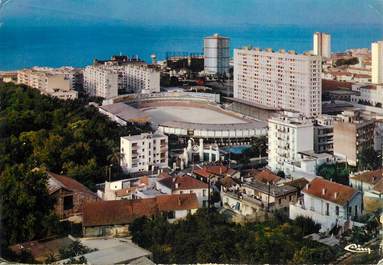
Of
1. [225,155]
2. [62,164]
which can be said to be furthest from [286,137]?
[62,164]

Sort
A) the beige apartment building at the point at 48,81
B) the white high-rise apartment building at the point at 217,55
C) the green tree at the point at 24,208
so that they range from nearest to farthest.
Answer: the green tree at the point at 24,208
the beige apartment building at the point at 48,81
the white high-rise apartment building at the point at 217,55

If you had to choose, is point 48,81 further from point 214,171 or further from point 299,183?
point 299,183

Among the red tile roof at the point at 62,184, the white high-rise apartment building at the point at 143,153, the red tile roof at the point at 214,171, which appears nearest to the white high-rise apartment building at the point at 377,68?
the white high-rise apartment building at the point at 143,153

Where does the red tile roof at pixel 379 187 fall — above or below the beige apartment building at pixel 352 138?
below

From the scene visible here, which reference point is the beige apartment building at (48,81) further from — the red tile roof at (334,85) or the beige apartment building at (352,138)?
the red tile roof at (334,85)

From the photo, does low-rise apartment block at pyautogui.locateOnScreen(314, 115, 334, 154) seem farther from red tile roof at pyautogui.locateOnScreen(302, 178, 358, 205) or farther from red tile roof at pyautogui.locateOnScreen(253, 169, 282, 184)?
red tile roof at pyautogui.locateOnScreen(302, 178, 358, 205)

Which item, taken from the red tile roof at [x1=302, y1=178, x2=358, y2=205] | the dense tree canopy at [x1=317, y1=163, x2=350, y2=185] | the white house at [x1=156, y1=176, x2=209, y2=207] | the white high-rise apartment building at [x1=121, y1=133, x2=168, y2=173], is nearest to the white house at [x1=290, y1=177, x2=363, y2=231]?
the red tile roof at [x1=302, y1=178, x2=358, y2=205]
